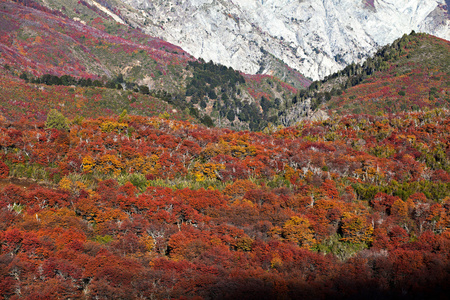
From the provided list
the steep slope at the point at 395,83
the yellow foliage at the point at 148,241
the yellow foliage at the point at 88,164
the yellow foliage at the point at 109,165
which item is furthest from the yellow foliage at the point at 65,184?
the steep slope at the point at 395,83

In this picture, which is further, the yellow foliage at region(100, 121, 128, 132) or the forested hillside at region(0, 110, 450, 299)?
the yellow foliage at region(100, 121, 128, 132)

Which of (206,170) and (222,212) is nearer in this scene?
(222,212)

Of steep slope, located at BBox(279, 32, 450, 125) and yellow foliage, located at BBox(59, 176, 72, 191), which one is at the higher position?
steep slope, located at BBox(279, 32, 450, 125)

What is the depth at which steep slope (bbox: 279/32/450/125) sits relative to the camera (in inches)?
5512

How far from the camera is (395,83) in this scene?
153 m

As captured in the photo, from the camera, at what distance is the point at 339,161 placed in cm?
7838

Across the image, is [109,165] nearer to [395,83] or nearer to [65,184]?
[65,184]

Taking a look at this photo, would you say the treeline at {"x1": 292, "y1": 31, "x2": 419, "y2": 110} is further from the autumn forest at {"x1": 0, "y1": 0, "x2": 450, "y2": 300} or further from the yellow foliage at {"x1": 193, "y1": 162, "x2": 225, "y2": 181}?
the yellow foliage at {"x1": 193, "y1": 162, "x2": 225, "y2": 181}

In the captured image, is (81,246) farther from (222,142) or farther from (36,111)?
(36,111)

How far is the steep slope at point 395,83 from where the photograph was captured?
5512 inches

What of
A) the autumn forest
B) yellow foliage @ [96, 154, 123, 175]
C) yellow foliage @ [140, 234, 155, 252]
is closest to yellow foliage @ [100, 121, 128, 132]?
the autumn forest

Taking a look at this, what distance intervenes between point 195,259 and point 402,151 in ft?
205

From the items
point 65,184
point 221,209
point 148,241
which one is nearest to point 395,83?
point 221,209

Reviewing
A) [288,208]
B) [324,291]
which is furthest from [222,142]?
[324,291]
